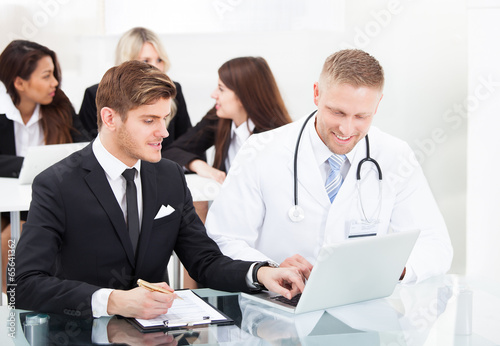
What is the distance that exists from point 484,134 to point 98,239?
2767 mm

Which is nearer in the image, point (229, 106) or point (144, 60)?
point (229, 106)

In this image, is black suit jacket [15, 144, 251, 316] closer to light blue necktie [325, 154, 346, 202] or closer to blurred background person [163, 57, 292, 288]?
light blue necktie [325, 154, 346, 202]

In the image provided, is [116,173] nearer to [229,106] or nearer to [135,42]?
[229,106]

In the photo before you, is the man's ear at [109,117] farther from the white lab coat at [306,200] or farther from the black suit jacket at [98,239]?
the white lab coat at [306,200]

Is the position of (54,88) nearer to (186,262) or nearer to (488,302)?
(186,262)

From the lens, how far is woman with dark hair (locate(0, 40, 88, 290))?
395 cm

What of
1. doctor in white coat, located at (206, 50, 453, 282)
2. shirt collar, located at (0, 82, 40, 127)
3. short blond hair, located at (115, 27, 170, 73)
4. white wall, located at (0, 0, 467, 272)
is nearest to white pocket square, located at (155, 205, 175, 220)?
doctor in white coat, located at (206, 50, 453, 282)

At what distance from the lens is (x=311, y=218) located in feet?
7.57

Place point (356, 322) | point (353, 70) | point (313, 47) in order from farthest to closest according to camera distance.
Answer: point (313, 47), point (353, 70), point (356, 322)

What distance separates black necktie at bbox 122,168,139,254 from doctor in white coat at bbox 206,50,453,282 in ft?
1.08

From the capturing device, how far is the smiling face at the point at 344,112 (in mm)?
2137

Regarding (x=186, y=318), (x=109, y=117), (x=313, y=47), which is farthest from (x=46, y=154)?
(x=313, y=47)

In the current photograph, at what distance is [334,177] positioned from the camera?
2.32 meters

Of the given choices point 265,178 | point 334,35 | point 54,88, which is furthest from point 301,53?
point 265,178
